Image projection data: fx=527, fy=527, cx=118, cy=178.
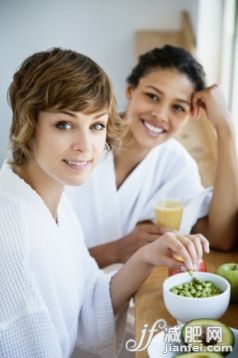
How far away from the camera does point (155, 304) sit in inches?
39.2

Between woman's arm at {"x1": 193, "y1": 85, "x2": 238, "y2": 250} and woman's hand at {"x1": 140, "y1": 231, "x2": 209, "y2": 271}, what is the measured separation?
262 mm

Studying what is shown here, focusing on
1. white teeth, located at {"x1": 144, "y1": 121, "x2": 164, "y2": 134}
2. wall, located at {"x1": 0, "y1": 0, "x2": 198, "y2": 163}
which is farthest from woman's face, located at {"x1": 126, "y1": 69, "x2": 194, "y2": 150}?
wall, located at {"x1": 0, "y1": 0, "x2": 198, "y2": 163}

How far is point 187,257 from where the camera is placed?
0.96m

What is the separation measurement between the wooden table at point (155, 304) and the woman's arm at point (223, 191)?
0.23 ft

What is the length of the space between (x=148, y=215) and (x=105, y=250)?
0.23m

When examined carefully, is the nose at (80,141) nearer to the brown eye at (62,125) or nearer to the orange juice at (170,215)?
the brown eye at (62,125)

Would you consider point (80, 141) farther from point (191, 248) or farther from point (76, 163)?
point (191, 248)

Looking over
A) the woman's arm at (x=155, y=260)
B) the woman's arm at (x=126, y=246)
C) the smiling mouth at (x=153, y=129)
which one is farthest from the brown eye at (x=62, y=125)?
the smiling mouth at (x=153, y=129)

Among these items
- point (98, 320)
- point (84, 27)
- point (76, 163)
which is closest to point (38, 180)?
point (76, 163)

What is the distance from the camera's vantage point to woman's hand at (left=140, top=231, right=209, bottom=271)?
97 cm

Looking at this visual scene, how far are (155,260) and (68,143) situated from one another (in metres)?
0.30

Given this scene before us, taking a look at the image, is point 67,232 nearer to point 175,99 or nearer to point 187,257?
point 187,257

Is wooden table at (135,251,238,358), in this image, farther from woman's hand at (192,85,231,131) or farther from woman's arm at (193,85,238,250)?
woman's hand at (192,85,231,131)

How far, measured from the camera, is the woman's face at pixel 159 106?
1409mm
